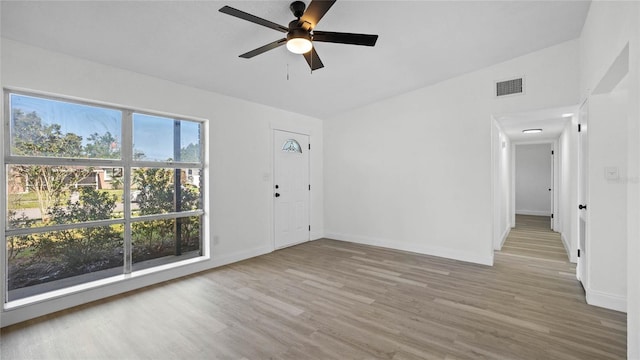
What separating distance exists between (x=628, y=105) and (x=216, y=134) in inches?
168

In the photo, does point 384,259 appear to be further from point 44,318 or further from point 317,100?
point 44,318

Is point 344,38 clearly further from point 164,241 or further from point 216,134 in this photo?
point 164,241

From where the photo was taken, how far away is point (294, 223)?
5504 mm

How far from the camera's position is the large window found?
2.77 meters

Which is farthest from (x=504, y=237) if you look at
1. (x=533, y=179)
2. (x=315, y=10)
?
(x=315, y=10)

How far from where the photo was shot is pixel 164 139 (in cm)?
381

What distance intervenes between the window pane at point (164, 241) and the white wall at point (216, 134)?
239mm

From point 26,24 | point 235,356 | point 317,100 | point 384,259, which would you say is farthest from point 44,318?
point 317,100

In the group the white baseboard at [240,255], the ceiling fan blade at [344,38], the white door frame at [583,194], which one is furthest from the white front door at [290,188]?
the white door frame at [583,194]

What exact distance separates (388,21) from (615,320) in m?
3.56

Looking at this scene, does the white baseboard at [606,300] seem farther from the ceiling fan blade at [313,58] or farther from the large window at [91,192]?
the large window at [91,192]

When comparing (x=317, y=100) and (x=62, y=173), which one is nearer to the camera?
(x=62, y=173)

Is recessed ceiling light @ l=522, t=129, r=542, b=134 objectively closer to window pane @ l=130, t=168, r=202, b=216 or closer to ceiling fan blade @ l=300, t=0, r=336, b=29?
ceiling fan blade @ l=300, t=0, r=336, b=29

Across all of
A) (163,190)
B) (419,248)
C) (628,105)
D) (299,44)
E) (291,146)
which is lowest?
(419,248)
